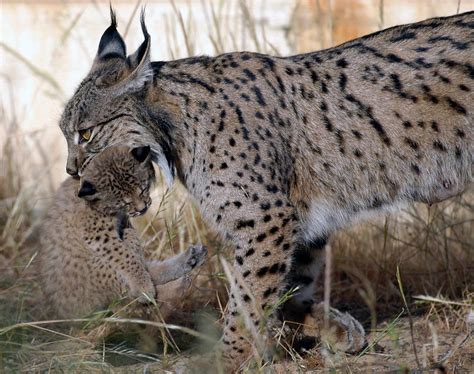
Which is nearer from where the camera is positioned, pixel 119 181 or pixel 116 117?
pixel 116 117

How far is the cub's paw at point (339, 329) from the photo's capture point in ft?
17.4

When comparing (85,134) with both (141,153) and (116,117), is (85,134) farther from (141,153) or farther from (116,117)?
(141,153)

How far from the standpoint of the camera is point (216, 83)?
5.12m

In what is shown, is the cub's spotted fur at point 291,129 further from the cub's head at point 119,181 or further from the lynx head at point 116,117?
the cub's head at point 119,181

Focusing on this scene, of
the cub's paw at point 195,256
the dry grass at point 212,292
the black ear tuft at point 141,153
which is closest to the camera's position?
the dry grass at point 212,292

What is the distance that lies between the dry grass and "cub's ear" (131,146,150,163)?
12.1 inches

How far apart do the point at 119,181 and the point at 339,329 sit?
1.46 m

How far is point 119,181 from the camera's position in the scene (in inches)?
211

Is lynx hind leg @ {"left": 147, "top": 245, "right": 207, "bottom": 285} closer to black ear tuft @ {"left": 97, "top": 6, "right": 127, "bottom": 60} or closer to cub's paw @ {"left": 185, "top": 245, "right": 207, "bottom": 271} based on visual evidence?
cub's paw @ {"left": 185, "top": 245, "right": 207, "bottom": 271}

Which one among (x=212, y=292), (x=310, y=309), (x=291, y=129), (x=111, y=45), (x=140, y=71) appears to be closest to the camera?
(x=140, y=71)

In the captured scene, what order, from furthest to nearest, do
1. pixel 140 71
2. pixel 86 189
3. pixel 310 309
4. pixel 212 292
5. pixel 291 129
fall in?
1. pixel 212 292
2. pixel 310 309
3. pixel 86 189
4. pixel 291 129
5. pixel 140 71

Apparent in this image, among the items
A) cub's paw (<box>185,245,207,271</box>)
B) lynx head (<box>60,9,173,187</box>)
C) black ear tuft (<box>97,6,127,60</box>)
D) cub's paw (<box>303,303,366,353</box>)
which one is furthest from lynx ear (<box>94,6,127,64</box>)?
cub's paw (<box>303,303,366,353</box>)

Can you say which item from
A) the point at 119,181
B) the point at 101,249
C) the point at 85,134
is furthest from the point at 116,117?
the point at 101,249

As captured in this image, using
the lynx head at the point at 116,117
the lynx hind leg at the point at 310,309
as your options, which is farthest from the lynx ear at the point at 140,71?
the lynx hind leg at the point at 310,309
